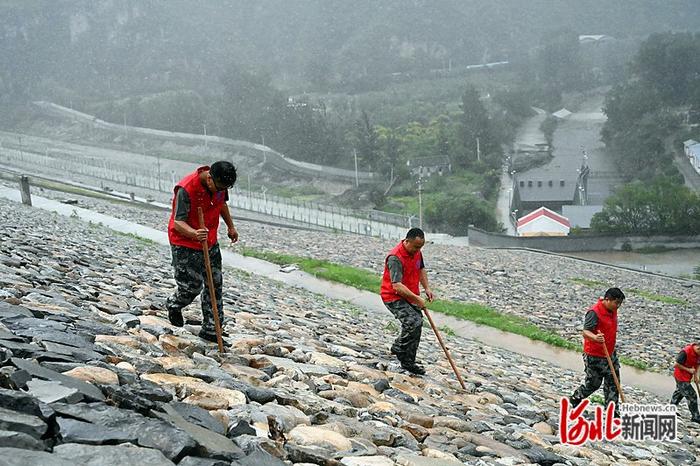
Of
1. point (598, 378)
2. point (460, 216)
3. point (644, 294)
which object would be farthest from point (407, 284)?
point (460, 216)

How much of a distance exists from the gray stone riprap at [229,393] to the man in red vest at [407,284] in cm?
57

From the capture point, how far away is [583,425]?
749 cm

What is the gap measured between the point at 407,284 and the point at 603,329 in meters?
2.37

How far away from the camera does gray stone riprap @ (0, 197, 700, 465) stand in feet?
11.7

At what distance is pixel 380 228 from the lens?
50938mm

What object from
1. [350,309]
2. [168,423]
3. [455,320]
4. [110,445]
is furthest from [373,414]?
[455,320]

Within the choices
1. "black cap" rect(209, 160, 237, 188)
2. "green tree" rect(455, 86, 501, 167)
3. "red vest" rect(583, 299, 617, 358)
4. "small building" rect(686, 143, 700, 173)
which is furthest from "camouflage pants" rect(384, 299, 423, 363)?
"green tree" rect(455, 86, 501, 167)

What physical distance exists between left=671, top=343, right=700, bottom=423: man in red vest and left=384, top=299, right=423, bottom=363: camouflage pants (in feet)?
15.0

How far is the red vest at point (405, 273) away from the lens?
24.3 ft

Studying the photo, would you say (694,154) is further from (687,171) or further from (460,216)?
(460,216)

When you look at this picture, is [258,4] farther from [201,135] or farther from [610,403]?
[610,403]

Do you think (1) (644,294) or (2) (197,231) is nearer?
(2) (197,231)

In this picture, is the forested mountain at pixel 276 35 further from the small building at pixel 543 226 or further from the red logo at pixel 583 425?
the red logo at pixel 583 425

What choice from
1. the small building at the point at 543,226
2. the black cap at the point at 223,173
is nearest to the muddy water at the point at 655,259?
the small building at the point at 543,226
